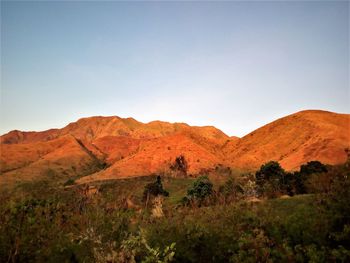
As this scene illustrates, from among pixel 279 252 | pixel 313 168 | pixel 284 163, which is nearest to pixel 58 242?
pixel 279 252

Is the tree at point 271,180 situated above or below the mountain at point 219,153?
below

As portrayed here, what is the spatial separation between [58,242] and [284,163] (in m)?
108

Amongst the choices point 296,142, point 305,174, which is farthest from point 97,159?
point 305,174

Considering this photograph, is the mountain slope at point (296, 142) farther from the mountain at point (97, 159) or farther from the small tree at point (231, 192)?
the small tree at point (231, 192)

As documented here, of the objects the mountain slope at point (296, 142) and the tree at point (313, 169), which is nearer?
the tree at point (313, 169)

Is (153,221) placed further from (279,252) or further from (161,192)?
(161,192)

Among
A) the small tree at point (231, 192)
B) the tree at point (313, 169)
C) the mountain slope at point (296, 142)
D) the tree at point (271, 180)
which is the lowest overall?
the small tree at point (231, 192)

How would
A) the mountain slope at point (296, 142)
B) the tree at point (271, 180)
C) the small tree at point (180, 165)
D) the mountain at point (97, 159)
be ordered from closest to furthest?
the tree at point (271, 180), the mountain slope at point (296, 142), the small tree at point (180, 165), the mountain at point (97, 159)

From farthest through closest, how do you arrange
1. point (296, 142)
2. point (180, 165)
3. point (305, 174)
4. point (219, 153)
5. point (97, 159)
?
1. point (97, 159)
2. point (219, 153)
3. point (180, 165)
4. point (296, 142)
5. point (305, 174)

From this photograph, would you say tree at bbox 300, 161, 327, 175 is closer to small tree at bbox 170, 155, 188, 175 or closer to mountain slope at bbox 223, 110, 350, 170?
mountain slope at bbox 223, 110, 350, 170

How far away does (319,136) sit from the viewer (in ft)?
414

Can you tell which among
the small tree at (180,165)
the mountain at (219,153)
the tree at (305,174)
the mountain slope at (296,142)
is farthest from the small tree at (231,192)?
the small tree at (180,165)

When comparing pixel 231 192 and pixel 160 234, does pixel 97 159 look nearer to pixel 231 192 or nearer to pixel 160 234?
pixel 231 192

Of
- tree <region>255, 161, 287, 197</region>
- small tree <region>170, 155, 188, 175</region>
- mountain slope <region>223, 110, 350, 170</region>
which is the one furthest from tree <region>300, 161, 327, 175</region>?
small tree <region>170, 155, 188, 175</region>
